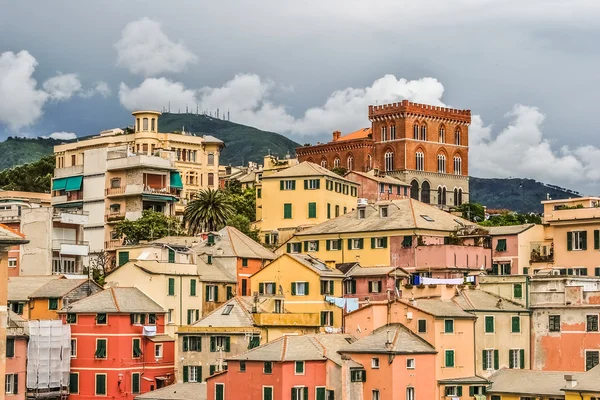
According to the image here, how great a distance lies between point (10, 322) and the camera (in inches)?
3169

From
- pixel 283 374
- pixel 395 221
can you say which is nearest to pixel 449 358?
pixel 283 374

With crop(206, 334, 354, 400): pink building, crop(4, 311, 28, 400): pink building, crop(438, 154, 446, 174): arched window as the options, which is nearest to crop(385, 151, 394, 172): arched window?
crop(438, 154, 446, 174): arched window

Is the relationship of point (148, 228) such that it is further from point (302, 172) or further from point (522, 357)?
point (522, 357)

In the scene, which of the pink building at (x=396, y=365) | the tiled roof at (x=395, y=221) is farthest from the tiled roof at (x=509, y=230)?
the pink building at (x=396, y=365)

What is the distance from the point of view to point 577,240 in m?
93.7

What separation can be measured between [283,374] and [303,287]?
1402cm

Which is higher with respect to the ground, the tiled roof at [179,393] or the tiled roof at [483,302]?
the tiled roof at [483,302]

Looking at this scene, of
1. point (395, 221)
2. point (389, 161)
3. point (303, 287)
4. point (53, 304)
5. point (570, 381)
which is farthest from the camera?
point (389, 161)

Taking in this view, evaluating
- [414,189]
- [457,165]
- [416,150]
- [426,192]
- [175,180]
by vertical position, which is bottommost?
[175,180]

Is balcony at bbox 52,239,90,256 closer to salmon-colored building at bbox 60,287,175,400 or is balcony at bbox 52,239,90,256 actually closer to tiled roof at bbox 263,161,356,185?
tiled roof at bbox 263,161,356,185

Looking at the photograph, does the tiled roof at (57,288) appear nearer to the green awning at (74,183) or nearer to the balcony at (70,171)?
the green awning at (74,183)

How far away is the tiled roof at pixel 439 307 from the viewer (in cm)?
8131

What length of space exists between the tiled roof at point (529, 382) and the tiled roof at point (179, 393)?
19.8m

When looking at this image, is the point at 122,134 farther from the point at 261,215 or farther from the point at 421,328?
the point at 421,328
